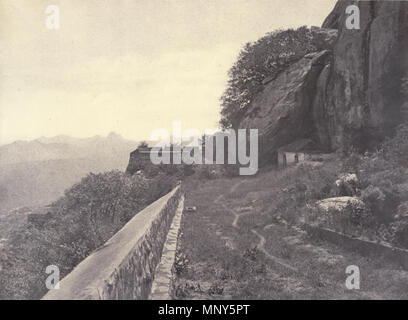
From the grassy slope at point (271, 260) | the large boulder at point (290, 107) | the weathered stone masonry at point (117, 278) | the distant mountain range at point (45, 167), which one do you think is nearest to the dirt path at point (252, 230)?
the grassy slope at point (271, 260)

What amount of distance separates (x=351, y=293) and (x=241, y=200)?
10548 millimetres

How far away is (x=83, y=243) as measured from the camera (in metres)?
7.89

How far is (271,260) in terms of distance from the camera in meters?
7.52

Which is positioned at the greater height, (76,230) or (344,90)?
(344,90)

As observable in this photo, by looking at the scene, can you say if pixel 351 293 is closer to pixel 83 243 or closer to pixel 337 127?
pixel 83 243

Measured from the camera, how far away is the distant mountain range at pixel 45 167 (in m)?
98.4

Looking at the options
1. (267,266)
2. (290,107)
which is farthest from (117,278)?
(290,107)

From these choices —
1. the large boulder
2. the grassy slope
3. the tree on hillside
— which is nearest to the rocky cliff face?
the large boulder

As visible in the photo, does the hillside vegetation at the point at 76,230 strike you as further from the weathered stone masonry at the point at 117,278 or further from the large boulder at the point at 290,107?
the large boulder at the point at 290,107

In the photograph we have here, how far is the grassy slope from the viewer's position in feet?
18.6

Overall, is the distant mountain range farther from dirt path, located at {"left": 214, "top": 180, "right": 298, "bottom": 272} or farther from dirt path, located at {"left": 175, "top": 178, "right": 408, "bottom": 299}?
dirt path, located at {"left": 175, "top": 178, "right": 408, "bottom": 299}

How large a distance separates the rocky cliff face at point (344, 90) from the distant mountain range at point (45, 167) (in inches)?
1849

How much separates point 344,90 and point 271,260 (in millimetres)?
13477

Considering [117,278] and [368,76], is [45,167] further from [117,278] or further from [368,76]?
[117,278]
